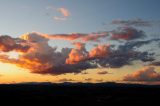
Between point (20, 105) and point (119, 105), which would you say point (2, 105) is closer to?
point (20, 105)

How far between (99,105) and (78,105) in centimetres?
731

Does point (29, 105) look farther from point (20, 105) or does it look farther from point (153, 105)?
point (153, 105)

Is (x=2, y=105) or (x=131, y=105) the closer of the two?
(x=2, y=105)

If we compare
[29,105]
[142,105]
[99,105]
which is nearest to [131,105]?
[142,105]

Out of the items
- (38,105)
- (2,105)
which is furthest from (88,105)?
(2,105)

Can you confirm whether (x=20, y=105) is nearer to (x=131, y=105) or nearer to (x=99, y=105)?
(x=99, y=105)

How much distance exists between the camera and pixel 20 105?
Answer: 10506cm

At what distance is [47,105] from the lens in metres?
107

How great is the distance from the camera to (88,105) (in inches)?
4254

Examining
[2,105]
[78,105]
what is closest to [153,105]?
[78,105]

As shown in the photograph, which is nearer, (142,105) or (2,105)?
(2,105)

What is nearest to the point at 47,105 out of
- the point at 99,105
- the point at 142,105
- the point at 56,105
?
the point at 56,105

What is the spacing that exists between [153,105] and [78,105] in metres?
25.8

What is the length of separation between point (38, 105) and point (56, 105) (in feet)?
20.4
